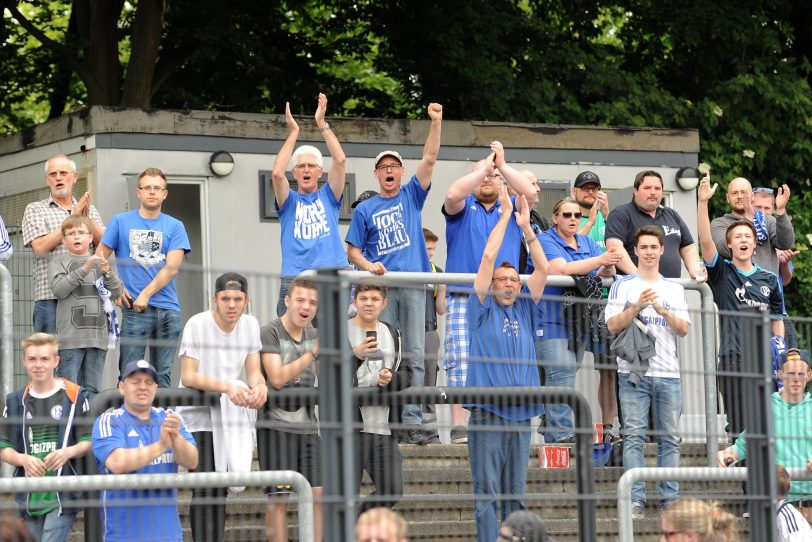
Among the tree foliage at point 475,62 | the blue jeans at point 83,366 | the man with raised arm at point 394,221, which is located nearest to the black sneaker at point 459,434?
the blue jeans at point 83,366

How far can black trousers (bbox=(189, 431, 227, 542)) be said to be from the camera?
6.34 m

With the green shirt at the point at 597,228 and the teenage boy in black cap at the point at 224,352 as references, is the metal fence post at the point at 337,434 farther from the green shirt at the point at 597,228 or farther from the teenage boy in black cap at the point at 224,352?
the green shirt at the point at 597,228

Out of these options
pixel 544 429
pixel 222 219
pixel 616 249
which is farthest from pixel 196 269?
pixel 222 219

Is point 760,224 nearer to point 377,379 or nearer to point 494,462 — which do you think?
point 494,462

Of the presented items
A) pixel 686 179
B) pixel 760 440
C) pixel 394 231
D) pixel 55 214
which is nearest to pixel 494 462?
pixel 760 440

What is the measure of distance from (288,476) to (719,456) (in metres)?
3.16

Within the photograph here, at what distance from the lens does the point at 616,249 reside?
11.1 meters

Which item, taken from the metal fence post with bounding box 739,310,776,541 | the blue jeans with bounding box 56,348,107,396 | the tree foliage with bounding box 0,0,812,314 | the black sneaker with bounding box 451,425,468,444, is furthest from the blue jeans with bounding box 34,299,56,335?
the tree foliage with bounding box 0,0,812,314

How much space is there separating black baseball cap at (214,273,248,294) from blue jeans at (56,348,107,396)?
156 centimetres

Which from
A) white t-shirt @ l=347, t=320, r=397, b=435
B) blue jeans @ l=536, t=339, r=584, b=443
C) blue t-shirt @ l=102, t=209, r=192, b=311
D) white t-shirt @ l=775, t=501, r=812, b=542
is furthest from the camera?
blue t-shirt @ l=102, t=209, r=192, b=311

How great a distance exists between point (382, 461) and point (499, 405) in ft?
2.64

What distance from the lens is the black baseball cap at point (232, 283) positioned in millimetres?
6098

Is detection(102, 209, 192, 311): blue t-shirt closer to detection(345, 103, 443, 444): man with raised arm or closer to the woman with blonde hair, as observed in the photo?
detection(345, 103, 443, 444): man with raised arm

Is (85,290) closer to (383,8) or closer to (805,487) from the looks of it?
(805,487)
